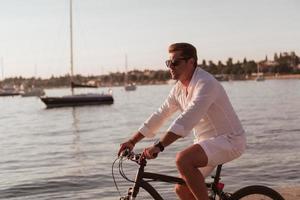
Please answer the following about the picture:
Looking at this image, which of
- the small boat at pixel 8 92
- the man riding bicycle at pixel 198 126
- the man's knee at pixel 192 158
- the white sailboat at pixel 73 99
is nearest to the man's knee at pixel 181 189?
the man riding bicycle at pixel 198 126

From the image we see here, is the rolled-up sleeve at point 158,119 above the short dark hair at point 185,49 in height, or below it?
below

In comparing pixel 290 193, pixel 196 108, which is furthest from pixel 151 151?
pixel 290 193

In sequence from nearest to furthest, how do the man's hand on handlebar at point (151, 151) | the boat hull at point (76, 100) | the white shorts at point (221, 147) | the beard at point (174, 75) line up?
1. the man's hand on handlebar at point (151, 151)
2. the white shorts at point (221, 147)
3. the beard at point (174, 75)
4. the boat hull at point (76, 100)

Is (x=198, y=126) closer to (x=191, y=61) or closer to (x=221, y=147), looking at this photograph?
(x=221, y=147)

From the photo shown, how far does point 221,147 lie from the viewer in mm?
4266

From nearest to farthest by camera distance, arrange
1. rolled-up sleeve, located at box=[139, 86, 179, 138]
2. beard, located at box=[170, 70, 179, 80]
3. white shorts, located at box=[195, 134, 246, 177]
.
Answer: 1. white shorts, located at box=[195, 134, 246, 177]
2. beard, located at box=[170, 70, 179, 80]
3. rolled-up sleeve, located at box=[139, 86, 179, 138]

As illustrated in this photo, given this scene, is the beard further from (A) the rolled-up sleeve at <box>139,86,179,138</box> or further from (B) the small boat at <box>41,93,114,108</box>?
(B) the small boat at <box>41,93,114,108</box>

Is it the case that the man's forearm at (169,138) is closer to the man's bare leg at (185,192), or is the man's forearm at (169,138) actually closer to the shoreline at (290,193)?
the man's bare leg at (185,192)

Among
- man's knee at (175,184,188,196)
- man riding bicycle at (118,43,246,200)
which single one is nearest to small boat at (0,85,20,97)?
man's knee at (175,184,188,196)

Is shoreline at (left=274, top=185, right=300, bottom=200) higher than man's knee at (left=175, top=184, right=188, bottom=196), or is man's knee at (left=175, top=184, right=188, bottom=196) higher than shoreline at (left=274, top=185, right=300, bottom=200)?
man's knee at (left=175, top=184, right=188, bottom=196)

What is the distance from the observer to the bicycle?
14.0 ft

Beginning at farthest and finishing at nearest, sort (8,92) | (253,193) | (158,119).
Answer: (8,92) → (253,193) → (158,119)

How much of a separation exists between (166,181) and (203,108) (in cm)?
64

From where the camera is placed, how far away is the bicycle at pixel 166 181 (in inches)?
169
